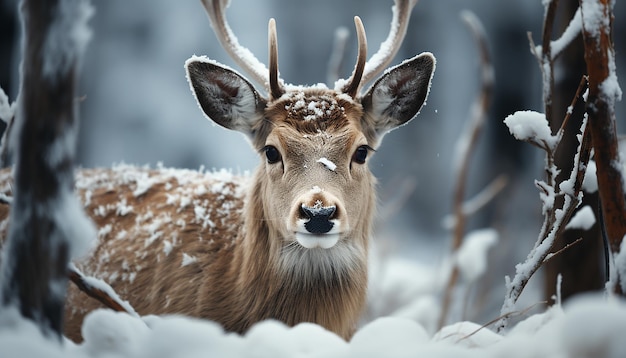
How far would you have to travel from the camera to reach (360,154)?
3510 millimetres

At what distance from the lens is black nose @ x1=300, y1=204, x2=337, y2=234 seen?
293 centimetres

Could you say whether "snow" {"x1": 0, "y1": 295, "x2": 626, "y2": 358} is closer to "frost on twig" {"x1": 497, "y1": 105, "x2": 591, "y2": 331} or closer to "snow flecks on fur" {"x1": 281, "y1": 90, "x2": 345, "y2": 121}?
"frost on twig" {"x1": 497, "y1": 105, "x2": 591, "y2": 331}

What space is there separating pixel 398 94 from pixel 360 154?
1.56ft

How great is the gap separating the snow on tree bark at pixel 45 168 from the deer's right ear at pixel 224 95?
173cm

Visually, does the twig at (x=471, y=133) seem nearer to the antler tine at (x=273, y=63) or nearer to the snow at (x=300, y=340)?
the antler tine at (x=273, y=63)

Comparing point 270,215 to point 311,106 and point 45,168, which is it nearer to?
point 311,106

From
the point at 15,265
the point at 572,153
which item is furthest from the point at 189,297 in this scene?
the point at 572,153

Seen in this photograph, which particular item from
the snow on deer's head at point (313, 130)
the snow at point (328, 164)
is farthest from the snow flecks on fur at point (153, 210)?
the snow at point (328, 164)

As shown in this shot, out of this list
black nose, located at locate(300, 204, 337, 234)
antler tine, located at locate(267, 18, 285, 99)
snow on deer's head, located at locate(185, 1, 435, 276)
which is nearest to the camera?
black nose, located at locate(300, 204, 337, 234)

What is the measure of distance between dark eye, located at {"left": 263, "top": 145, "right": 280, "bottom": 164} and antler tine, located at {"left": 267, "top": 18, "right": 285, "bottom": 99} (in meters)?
0.31

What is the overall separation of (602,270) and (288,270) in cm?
183

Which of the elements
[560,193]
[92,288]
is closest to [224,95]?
[92,288]

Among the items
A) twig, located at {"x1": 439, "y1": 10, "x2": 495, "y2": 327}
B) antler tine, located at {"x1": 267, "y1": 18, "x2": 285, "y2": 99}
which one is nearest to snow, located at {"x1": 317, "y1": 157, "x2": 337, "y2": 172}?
antler tine, located at {"x1": 267, "y1": 18, "x2": 285, "y2": 99}

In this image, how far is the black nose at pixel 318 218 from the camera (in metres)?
2.93
